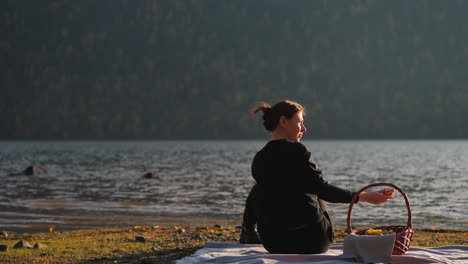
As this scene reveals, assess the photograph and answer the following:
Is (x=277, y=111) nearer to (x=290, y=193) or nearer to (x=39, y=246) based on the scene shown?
(x=290, y=193)

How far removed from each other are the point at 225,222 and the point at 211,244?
32.0 feet

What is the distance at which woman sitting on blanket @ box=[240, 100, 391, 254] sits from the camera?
7227mm

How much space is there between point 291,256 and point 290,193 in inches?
34.6

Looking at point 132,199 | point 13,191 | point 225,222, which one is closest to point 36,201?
point 132,199

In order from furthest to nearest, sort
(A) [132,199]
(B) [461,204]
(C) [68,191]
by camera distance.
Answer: (C) [68,191] → (A) [132,199] → (B) [461,204]

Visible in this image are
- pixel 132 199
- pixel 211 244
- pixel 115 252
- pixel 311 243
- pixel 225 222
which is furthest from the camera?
pixel 132 199

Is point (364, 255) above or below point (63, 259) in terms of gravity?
above

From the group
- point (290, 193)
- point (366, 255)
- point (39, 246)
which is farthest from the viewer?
point (39, 246)

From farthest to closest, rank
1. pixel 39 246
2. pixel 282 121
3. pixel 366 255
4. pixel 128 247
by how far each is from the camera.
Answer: pixel 39 246
pixel 128 247
pixel 282 121
pixel 366 255

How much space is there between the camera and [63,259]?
930 cm

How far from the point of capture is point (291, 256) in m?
7.43

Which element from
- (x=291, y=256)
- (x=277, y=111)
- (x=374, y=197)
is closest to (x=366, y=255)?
(x=374, y=197)

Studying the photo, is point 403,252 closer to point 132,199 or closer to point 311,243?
point 311,243

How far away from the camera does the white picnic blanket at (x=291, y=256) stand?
721 cm
